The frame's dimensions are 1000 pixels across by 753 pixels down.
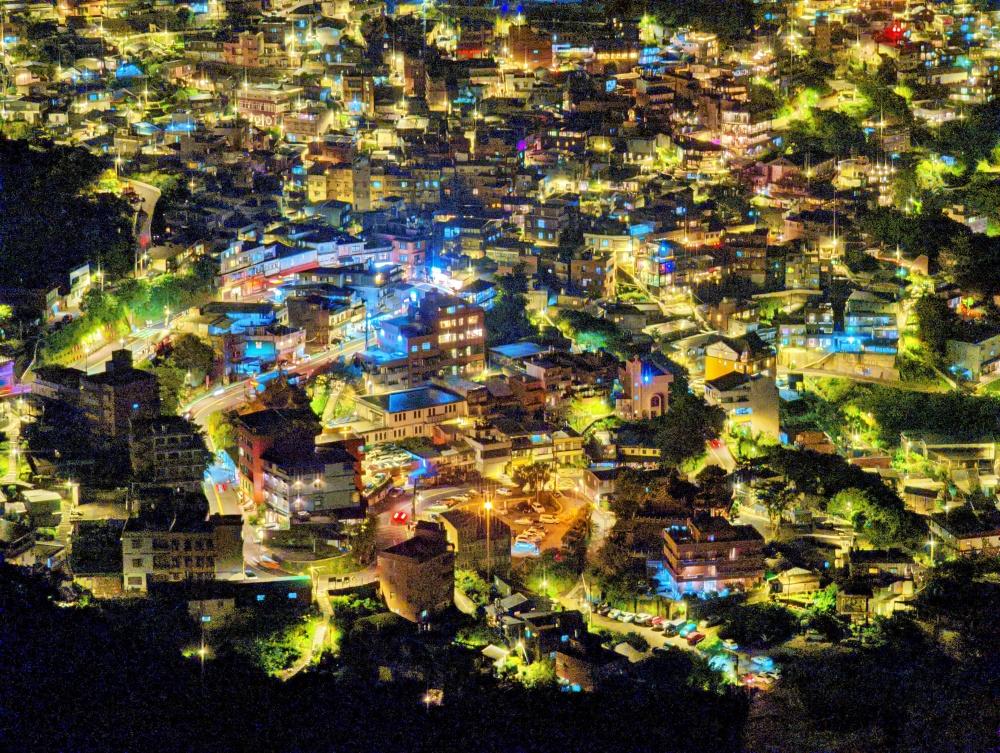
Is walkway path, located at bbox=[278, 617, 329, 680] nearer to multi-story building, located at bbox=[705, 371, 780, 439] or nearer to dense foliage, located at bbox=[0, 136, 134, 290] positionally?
multi-story building, located at bbox=[705, 371, 780, 439]

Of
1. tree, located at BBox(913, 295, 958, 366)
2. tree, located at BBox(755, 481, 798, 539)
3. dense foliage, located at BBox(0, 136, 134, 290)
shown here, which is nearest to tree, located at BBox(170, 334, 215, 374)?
dense foliage, located at BBox(0, 136, 134, 290)

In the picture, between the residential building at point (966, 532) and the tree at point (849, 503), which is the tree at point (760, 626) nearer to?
the tree at point (849, 503)

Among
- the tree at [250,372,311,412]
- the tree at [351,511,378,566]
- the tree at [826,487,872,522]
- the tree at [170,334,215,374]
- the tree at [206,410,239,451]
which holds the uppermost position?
the tree at [170,334,215,374]

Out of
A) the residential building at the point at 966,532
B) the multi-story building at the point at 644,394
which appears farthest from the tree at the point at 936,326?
the residential building at the point at 966,532

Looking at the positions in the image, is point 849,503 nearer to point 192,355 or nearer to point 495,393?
point 495,393

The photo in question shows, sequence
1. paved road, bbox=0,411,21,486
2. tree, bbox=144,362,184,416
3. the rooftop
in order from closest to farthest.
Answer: paved road, bbox=0,411,21,486 < the rooftop < tree, bbox=144,362,184,416

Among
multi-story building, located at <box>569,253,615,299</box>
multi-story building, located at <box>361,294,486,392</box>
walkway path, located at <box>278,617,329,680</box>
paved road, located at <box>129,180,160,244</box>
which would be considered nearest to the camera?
walkway path, located at <box>278,617,329,680</box>

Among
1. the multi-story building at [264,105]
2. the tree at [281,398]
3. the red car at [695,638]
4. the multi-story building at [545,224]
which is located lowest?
the red car at [695,638]
